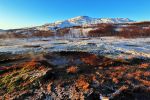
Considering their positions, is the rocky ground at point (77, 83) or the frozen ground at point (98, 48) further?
the frozen ground at point (98, 48)

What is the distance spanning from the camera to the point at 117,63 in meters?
24.7

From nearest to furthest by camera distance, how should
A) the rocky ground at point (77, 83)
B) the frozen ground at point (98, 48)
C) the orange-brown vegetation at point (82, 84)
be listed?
1. the rocky ground at point (77, 83)
2. the orange-brown vegetation at point (82, 84)
3. the frozen ground at point (98, 48)

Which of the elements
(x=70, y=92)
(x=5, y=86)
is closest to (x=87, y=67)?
(x=70, y=92)

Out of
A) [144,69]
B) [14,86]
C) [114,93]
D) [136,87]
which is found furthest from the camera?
[144,69]

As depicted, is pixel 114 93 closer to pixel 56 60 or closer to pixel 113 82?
pixel 113 82

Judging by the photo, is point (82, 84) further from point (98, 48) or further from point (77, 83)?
point (98, 48)

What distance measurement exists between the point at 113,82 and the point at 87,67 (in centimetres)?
547

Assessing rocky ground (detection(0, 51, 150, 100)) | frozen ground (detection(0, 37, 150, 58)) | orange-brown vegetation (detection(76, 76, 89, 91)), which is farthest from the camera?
frozen ground (detection(0, 37, 150, 58))

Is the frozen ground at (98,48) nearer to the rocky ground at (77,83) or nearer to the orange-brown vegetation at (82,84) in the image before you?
the rocky ground at (77,83)

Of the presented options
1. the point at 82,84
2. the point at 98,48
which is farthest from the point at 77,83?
the point at 98,48

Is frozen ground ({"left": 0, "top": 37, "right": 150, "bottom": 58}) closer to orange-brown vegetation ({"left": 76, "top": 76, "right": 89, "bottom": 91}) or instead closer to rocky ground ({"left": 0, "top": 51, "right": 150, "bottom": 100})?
rocky ground ({"left": 0, "top": 51, "right": 150, "bottom": 100})

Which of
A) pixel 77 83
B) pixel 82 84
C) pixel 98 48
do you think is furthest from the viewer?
pixel 98 48

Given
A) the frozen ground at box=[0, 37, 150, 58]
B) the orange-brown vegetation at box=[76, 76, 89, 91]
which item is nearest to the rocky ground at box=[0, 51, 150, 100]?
the orange-brown vegetation at box=[76, 76, 89, 91]

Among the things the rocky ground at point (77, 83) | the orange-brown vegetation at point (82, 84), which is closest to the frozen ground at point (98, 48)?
the rocky ground at point (77, 83)
